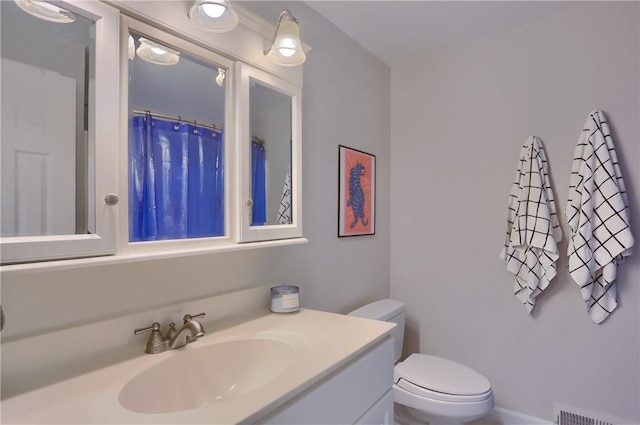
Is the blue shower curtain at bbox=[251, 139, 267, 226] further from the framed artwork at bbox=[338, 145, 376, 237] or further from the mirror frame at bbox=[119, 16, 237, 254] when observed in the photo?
the framed artwork at bbox=[338, 145, 376, 237]

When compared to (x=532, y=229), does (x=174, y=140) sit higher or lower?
higher

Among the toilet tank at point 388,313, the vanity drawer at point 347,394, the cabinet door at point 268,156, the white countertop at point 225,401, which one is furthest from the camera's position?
the toilet tank at point 388,313

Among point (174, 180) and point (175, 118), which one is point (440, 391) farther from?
point (175, 118)

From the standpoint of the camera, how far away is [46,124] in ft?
2.60

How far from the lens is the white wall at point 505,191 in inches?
68.1

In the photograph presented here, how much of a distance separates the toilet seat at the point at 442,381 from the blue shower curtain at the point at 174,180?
1202mm

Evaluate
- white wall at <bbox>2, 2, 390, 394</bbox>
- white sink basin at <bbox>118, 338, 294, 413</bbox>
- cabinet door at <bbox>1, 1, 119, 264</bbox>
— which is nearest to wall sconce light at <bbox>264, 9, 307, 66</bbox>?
white wall at <bbox>2, 2, 390, 394</bbox>

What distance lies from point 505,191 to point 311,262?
49.3 inches

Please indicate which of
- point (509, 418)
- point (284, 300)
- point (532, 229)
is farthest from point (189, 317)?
point (509, 418)

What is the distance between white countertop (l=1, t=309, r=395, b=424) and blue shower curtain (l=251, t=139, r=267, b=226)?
405 mm

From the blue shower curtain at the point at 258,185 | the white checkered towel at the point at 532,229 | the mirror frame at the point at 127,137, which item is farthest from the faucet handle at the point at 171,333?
the white checkered towel at the point at 532,229

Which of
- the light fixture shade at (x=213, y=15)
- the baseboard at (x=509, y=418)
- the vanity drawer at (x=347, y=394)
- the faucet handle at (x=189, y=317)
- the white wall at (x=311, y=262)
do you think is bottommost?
the baseboard at (x=509, y=418)

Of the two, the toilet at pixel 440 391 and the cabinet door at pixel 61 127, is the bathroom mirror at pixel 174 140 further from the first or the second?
the toilet at pixel 440 391

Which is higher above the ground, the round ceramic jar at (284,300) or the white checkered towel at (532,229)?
the white checkered towel at (532,229)
